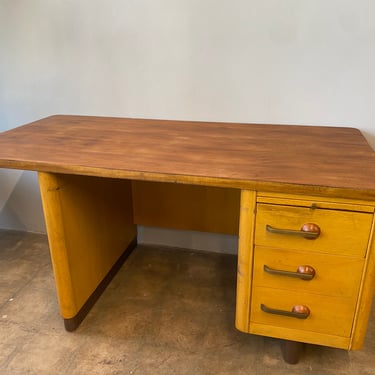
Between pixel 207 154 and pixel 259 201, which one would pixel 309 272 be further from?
pixel 207 154

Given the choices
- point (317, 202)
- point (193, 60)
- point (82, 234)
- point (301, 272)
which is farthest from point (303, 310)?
point (193, 60)

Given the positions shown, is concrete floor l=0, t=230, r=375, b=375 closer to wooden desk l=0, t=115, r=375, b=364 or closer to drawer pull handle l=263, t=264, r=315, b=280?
wooden desk l=0, t=115, r=375, b=364

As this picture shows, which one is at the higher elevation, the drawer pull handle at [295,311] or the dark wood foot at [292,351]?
the drawer pull handle at [295,311]

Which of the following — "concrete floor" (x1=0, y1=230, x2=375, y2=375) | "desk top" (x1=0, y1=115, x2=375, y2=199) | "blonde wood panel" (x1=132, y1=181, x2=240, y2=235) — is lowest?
"concrete floor" (x1=0, y1=230, x2=375, y2=375)

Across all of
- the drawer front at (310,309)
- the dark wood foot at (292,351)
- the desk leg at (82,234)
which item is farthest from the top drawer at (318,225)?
the desk leg at (82,234)

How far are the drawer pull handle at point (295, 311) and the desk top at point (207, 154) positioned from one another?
42 centimetres

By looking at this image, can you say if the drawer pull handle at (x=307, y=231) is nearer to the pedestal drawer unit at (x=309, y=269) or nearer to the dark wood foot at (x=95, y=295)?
the pedestal drawer unit at (x=309, y=269)

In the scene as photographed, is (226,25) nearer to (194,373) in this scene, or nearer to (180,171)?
(180,171)

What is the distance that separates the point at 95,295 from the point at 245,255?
821mm

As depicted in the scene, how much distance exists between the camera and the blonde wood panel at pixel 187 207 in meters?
1.91

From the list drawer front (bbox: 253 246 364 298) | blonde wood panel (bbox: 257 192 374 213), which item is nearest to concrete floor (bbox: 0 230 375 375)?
drawer front (bbox: 253 246 364 298)

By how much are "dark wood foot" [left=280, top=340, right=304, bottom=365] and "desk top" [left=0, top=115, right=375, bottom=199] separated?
632mm

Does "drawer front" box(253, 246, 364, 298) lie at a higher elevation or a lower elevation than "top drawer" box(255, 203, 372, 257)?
lower

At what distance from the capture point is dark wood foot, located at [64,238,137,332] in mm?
1538
